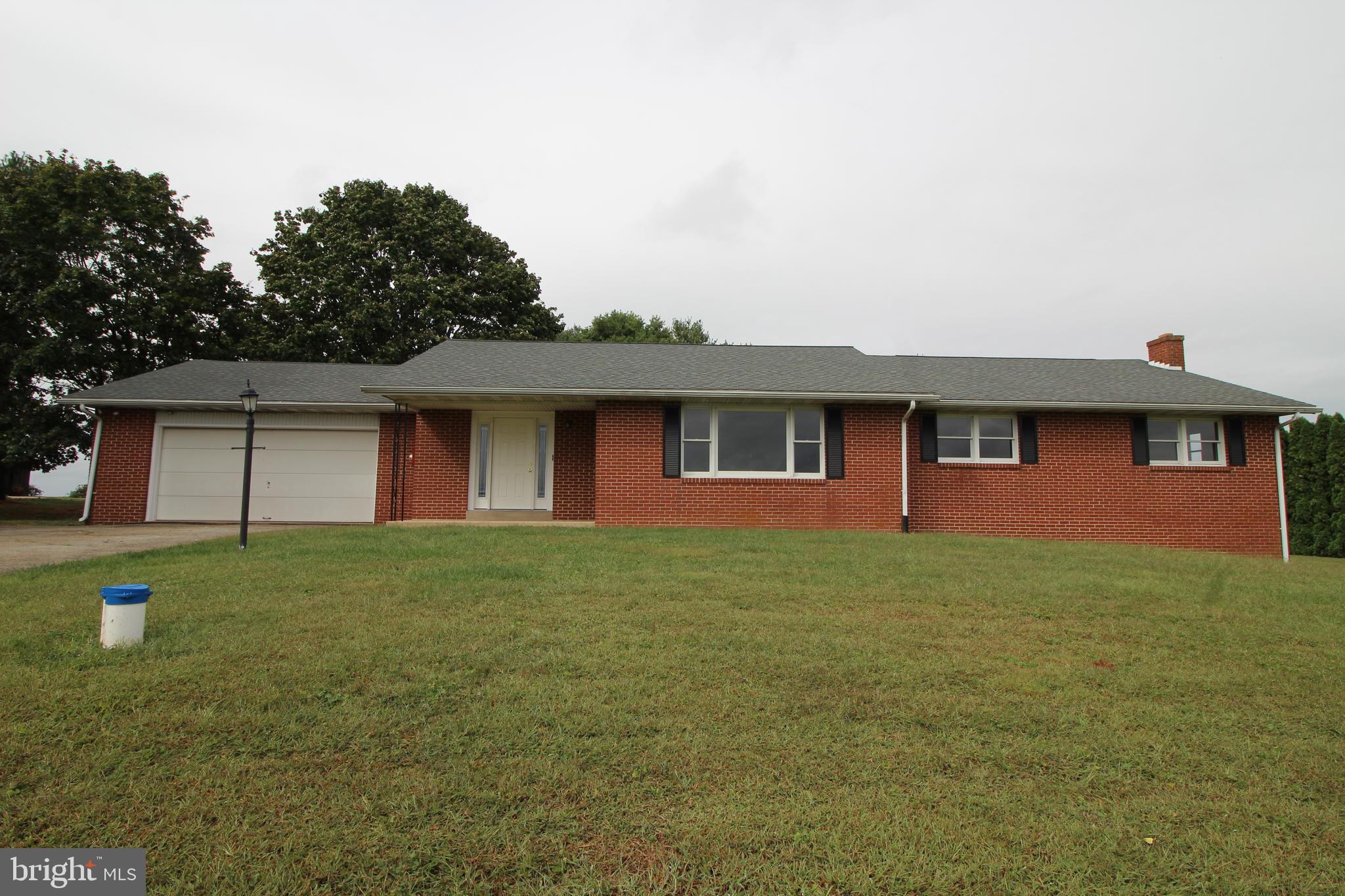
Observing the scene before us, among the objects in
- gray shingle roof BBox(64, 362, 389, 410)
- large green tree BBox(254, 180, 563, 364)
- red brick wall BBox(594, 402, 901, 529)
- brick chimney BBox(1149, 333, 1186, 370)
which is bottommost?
red brick wall BBox(594, 402, 901, 529)

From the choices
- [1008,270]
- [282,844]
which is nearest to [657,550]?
[282,844]

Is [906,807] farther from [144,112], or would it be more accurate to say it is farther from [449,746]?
[144,112]

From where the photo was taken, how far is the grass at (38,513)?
15141mm

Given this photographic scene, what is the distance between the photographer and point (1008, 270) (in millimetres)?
17906

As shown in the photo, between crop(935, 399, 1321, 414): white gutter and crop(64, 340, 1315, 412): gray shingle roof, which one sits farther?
crop(935, 399, 1321, 414): white gutter

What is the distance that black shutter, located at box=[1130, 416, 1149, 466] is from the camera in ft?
43.6

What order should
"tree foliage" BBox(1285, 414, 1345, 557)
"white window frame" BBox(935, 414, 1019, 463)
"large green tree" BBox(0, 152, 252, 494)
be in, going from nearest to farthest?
"white window frame" BBox(935, 414, 1019, 463) → "tree foliage" BBox(1285, 414, 1345, 557) → "large green tree" BBox(0, 152, 252, 494)

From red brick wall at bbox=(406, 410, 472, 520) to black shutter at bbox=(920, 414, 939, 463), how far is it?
9.40 m

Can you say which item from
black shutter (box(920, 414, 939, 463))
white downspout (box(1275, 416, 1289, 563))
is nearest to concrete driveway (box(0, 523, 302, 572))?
black shutter (box(920, 414, 939, 463))

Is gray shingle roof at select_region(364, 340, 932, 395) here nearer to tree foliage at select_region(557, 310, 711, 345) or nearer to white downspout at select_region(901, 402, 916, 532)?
white downspout at select_region(901, 402, 916, 532)

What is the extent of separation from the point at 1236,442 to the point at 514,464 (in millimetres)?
15105

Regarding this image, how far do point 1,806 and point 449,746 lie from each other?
1592mm

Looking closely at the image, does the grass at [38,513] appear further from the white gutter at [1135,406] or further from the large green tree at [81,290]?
the white gutter at [1135,406]

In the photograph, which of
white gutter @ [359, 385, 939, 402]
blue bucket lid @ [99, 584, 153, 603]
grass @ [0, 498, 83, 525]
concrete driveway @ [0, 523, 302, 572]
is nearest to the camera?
blue bucket lid @ [99, 584, 153, 603]
